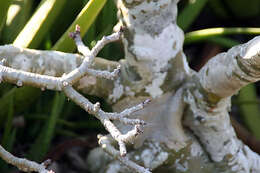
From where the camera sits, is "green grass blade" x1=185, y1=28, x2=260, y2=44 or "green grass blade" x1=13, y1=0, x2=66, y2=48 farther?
"green grass blade" x1=185, y1=28, x2=260, y2=44

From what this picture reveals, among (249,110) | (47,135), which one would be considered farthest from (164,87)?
(249,110)

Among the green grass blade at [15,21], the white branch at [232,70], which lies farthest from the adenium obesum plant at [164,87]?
the green grass blade at [15,21]

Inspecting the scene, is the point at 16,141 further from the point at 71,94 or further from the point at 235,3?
the point at 235,3

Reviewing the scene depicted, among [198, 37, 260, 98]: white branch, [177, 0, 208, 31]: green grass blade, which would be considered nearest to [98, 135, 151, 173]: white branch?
[198, 37, 260, 98]: white branch

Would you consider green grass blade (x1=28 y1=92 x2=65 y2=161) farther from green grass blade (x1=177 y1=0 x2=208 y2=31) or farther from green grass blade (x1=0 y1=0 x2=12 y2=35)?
green grass blade (x1=177 y1=0 x2=208 y2=31)

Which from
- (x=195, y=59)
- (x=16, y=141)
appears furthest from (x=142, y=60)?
(x=195, y=59)

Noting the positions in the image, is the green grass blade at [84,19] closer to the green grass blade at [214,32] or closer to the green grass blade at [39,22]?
the green grass blade at [39,22]

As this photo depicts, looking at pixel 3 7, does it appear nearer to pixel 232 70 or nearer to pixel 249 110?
pixel 232 70
